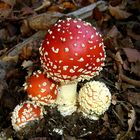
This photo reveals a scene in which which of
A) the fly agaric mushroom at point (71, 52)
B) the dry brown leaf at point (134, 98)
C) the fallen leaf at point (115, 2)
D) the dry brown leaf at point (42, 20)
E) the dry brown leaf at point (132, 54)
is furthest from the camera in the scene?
the fallen leaf at point (115, 2)

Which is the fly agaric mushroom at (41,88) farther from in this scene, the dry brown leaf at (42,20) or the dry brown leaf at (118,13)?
the dry brown leaf at (118,13)

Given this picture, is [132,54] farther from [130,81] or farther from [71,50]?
[71,50]

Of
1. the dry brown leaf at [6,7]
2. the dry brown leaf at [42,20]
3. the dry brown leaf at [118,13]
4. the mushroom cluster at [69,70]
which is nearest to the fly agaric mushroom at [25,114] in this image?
the mushroom cluster at [69,70]

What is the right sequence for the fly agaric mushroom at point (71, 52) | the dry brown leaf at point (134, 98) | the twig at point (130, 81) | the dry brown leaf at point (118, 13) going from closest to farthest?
the fly agaric mushroom at point (71, 52), the dry brown leaf at point (134, 98), the twig at point (130, 81), the dry brown leaf at point (118, 13)

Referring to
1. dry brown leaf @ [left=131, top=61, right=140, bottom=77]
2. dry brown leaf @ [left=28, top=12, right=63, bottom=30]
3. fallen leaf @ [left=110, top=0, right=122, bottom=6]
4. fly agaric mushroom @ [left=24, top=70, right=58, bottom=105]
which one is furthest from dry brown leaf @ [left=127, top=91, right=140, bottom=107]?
fallen leaf @ [left=110, top=0, right=122, bottom=6]

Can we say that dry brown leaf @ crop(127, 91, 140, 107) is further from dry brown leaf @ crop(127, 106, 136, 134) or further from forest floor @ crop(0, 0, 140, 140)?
dry brown leaf @ crop(127, 106, 136, 134)

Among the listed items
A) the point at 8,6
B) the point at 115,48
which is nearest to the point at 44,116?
the point at 115,48
